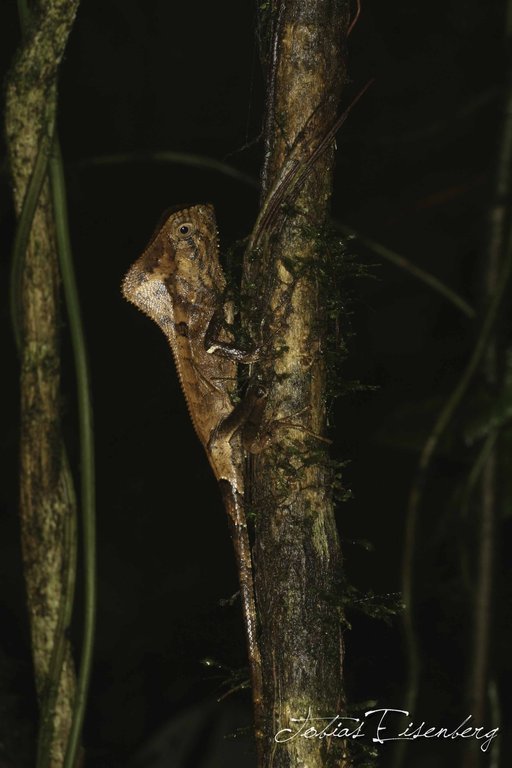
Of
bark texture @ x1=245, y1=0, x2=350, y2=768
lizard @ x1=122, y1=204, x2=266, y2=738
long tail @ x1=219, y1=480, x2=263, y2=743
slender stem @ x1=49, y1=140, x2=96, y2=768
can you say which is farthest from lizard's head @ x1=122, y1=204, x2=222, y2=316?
bark texture @ x1=245, y1=0, x2=350, y2=768

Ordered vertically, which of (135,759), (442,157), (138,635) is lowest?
(135,759)

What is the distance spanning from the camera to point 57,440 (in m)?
2.23

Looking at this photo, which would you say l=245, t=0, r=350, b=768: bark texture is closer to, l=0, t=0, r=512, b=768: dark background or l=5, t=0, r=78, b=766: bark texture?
l=5, t=0, r=78, b=766: bark texture

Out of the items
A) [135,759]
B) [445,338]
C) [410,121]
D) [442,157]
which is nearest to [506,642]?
[445,338]

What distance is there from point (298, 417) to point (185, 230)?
3.85ft

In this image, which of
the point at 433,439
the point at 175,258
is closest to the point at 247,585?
the point at 433,439

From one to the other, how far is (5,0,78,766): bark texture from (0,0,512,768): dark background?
1009 mm

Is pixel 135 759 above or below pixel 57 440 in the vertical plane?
below

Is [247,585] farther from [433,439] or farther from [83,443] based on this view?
[433,439]

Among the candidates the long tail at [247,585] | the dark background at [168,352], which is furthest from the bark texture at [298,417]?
the dark background at [168,352]

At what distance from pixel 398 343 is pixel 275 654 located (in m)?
1.85

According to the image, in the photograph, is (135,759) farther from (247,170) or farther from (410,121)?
(410,121)

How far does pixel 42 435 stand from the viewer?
2217mm

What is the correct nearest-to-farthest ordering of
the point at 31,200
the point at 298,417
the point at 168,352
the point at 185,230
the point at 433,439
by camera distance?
the point at 433,439 → the point at 298,417 → the point at 31,200 → the point at 185,230 → the point at 168,352
